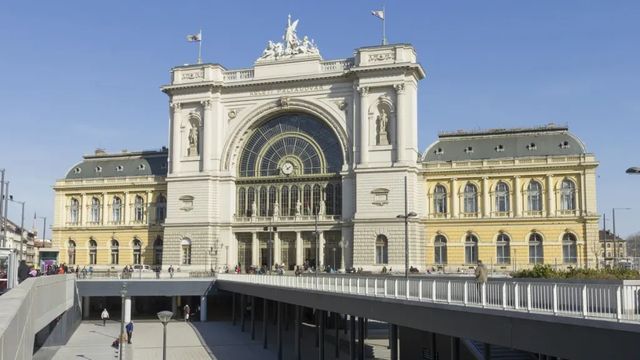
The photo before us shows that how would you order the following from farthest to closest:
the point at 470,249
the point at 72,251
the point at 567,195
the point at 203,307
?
1. the point at 72,251
2. the point at 470,249
3. the point at 567,195
4. the point at 203,307

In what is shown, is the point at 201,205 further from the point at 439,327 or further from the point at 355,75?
the point at 439,327

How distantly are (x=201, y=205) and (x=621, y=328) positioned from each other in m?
75.3

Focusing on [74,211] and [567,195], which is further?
[74,211]

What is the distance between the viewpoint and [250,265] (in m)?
89.6

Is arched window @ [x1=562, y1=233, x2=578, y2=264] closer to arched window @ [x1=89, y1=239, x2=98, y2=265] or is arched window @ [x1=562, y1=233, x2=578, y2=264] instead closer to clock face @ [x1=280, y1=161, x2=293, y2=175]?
clock face @ [x1=280, y1=161, x2=293, y2=175]

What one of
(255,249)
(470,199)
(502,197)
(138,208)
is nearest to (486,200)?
(502,197)

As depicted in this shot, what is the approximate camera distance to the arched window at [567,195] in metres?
80.2

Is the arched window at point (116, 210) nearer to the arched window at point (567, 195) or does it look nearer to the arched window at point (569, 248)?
the arched window at point (567, 195)

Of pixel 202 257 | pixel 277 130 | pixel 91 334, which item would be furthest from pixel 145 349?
pixel 277 130

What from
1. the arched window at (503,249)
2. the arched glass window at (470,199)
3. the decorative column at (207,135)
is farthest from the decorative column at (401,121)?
the decorative column at (207,135)

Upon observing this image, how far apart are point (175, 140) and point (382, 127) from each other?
26811 millimetres

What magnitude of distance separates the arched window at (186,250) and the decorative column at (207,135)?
9.06 metres

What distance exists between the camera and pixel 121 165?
346 feet

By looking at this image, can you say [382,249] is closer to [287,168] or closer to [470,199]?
[470,199]
